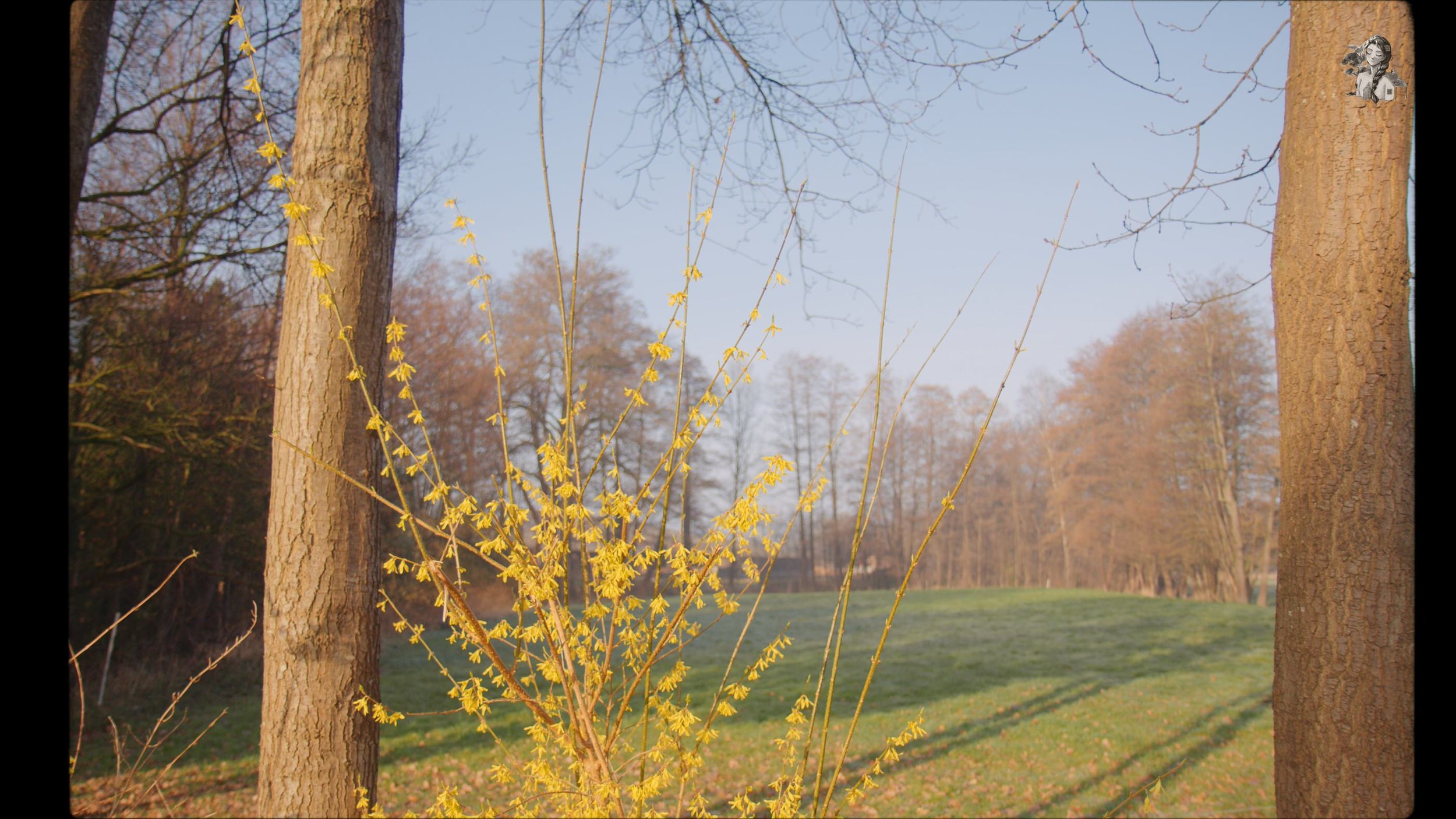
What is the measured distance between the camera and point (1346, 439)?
247 centimetres

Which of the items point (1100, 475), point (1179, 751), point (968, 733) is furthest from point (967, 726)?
point (1100, 475)

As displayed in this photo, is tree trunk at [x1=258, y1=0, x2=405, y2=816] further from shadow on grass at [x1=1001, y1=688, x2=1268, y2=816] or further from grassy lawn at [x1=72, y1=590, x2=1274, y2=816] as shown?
shadow on grass at [x1=1001, y1=688, x2=1268, y2=816]

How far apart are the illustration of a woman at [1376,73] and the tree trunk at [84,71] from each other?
501 cm

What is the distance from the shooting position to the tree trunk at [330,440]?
2.38m

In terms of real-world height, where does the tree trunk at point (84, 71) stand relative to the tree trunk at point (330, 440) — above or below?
above

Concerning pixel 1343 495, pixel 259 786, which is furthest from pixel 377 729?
pixel 1343 495

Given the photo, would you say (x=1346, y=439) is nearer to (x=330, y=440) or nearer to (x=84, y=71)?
(x=330, y=440)

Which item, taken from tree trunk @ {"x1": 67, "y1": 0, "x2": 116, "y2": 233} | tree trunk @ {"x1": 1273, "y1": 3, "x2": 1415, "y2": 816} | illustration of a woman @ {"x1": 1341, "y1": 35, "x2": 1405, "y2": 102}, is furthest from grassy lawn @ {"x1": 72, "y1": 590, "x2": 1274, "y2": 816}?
tree trunk @ {"x1": 67, "y1": 0, "x2": 116, "y2": 233}

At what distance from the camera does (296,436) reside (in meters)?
2.48

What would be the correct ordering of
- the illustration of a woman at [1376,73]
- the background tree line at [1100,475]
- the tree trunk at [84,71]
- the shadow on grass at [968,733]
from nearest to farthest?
the illustration of a woman at [1376,73] → the tree trunk at [84,71] → the shadow on grass at [968,733] → the background tree line at [1100,475]

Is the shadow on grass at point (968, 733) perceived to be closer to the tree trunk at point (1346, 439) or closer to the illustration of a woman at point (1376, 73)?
the tree trunk at point (1346, 439)

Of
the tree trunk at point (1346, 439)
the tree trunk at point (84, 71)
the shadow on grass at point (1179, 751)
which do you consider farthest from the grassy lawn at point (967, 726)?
the tree trunk at point (84, 71)
